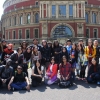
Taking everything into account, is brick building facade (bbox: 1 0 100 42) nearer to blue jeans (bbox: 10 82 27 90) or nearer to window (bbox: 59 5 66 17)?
window (bbox: 59 5 66 17)

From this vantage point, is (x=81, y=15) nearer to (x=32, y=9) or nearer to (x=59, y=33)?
(x=59, y=33)

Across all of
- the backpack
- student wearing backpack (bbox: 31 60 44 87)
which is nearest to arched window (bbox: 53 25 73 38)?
student wearing backpack (bbox: 31 60 44 87)

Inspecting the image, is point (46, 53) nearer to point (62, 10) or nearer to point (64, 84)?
point (64, 84)

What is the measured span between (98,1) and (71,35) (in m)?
13.7

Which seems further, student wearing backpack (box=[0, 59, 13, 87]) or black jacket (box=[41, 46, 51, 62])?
black jacket (box=[41, 46, 51, 62])

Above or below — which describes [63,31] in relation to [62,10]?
below

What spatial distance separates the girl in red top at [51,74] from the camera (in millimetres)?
9348

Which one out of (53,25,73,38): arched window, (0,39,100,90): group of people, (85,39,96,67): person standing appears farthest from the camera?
(53,25,73,38): arched window

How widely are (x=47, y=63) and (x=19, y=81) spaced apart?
7.06ft

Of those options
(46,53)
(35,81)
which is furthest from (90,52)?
(35,81)

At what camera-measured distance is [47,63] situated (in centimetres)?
1012

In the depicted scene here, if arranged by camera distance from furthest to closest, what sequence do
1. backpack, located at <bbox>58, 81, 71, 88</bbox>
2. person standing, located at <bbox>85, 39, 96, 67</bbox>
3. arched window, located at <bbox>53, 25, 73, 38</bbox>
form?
1. arched window, located at <bbox>53, 25, 73, 38</bbox>
2. person standing, located at <bbox>85, 39, 96, 67</bbox>
3. backpack, located at <bbox>58, 81, 71, 88</bbox>

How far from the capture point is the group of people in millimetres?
8586

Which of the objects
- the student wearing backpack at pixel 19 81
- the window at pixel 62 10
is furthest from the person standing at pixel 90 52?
the window at pixel 62 10
